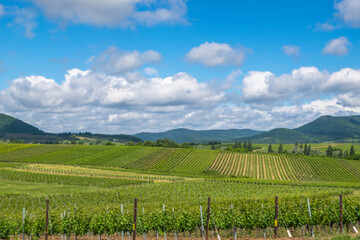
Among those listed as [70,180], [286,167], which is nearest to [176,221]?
[70,180]

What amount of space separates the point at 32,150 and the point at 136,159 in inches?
2109

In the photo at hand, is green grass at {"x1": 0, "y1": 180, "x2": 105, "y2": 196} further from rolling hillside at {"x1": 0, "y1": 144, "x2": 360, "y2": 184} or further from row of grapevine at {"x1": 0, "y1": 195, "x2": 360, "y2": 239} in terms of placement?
row of grapevine at {"x1": 0, "y1": 195, "x2": 360, "y2": 239}

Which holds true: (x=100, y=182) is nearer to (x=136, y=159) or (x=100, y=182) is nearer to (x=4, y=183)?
(x=4, y=183)

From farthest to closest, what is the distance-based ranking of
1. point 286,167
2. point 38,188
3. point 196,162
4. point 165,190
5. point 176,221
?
point 196,162 < point 286,167 < point 38,188 < point 165,190 < point 176,221

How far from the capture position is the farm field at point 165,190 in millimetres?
25109

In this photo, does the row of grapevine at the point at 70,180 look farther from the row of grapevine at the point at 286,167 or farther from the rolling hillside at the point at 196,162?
the row of grapevine at the point at 286,167

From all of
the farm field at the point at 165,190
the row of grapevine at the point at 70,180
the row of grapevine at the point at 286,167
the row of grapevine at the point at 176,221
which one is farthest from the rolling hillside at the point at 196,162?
the row of grapevine at the point at 176,221

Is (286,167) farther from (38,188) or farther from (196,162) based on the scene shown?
(38,188)

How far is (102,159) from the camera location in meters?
126

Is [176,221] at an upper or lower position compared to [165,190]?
upper

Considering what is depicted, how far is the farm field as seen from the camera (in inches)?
989

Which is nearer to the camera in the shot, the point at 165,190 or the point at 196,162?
the point at 165,190

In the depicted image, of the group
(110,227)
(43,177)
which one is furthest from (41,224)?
(43,177)

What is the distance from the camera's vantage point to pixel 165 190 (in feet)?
212
